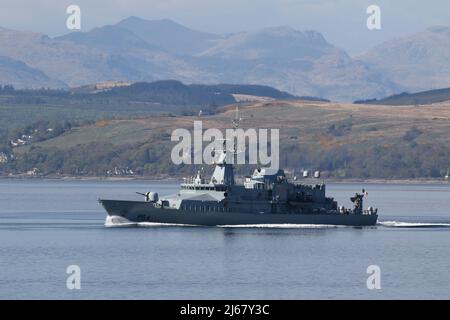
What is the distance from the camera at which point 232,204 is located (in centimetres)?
11394

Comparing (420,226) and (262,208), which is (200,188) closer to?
(262,208)

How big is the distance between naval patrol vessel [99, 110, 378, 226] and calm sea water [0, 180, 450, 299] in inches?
59.5

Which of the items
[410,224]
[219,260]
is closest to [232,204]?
[410,224]

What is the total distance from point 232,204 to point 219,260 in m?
25.3

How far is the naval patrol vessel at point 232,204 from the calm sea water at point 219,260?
1.51 metres

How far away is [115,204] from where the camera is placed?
114m

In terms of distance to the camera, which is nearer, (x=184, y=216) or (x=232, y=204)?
(x=184, y=216)

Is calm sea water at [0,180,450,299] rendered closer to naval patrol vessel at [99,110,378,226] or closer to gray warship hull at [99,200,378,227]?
gray warship hull at [99,200,378,227]

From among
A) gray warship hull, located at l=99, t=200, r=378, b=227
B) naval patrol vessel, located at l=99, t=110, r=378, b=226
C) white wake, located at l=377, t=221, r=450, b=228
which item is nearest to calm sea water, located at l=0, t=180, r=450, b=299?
white wake, located at l=377, t=221, r=450, b=228

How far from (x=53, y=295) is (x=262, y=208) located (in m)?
47.6

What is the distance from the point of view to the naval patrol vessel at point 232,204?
370 ft

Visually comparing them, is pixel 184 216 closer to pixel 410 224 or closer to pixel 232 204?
pixel 232 204

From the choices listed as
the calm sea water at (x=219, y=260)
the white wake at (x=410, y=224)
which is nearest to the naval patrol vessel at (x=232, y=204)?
the calm sea water at (x=219, y=260)
